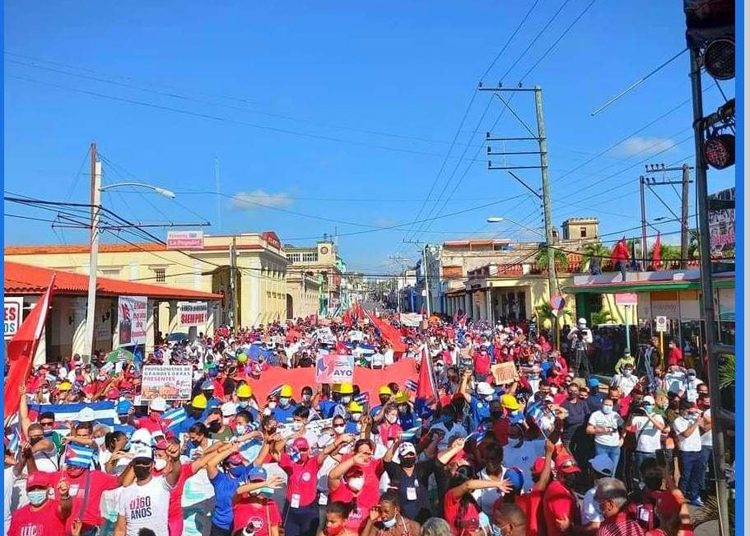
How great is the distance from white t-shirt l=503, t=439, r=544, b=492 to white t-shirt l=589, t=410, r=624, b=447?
51.3 inches

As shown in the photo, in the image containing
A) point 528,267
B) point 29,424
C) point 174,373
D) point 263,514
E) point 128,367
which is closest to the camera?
point 263,514

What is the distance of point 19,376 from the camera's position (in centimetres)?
590

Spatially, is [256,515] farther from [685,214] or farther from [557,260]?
[557,260]

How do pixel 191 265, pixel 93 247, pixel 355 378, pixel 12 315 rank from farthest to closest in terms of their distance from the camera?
pixel 191 265 → pixel 93 247 → pixel 355 378 → pixel 12 315

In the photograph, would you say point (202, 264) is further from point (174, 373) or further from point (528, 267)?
point (174, 373)

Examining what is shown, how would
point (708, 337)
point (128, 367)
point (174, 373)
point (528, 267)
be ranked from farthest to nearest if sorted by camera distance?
point (528, 267) → point (128, 367) → point (174, 373) → point (708, 337)

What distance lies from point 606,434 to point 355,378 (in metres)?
4.90

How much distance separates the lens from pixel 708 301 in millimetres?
4262

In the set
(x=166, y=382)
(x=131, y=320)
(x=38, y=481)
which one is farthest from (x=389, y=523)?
(x=131, y=320)

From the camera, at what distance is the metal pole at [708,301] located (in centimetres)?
423

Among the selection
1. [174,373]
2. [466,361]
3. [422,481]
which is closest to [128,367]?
[174,373]

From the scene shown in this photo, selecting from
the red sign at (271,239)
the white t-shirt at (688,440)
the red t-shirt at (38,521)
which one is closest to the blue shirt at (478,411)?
the white t-shirt at (688,440)

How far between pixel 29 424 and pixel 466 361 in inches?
443

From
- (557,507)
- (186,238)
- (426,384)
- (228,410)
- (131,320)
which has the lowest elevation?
(557,507)
